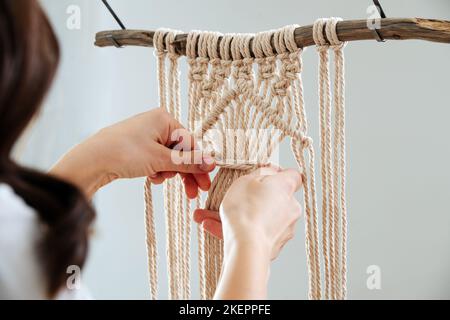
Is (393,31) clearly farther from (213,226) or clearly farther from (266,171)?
(213,226)

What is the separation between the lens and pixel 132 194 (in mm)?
2195

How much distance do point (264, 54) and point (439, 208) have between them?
92cm

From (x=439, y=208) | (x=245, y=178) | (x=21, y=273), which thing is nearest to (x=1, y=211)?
(x=21, y=273)

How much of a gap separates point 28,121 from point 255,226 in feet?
1.00

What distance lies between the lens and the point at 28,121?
598mm

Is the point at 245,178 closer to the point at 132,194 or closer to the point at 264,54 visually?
the point at 264,54

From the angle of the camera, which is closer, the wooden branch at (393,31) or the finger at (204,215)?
the wooden branch at (393,31)

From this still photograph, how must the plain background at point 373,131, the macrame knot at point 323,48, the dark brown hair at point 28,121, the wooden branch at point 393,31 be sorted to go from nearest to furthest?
1. the dark brown hair at point 28,121
2. the wooden branch at point 393,31
3. the macrame knot at point 323,48
4. the plain background at point 373,131

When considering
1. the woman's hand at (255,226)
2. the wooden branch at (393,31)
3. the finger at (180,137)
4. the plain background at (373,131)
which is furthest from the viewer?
the plain background at (373,131)

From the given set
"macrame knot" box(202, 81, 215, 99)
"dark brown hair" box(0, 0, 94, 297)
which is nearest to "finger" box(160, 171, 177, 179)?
"macrame knot" box(202, 81, 215, 99)

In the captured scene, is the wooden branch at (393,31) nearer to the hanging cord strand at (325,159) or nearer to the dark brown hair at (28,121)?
the hanging cord strand at (325,159)

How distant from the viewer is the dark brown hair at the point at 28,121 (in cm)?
57

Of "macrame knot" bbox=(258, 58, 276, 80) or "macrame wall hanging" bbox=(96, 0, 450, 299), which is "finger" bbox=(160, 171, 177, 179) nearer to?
"macrame wall hanging" bbox=(96, 0, 450, 299)

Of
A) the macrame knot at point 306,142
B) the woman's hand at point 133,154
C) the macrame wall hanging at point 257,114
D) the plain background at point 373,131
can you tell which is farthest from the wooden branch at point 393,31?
the plain background at point 373,131
